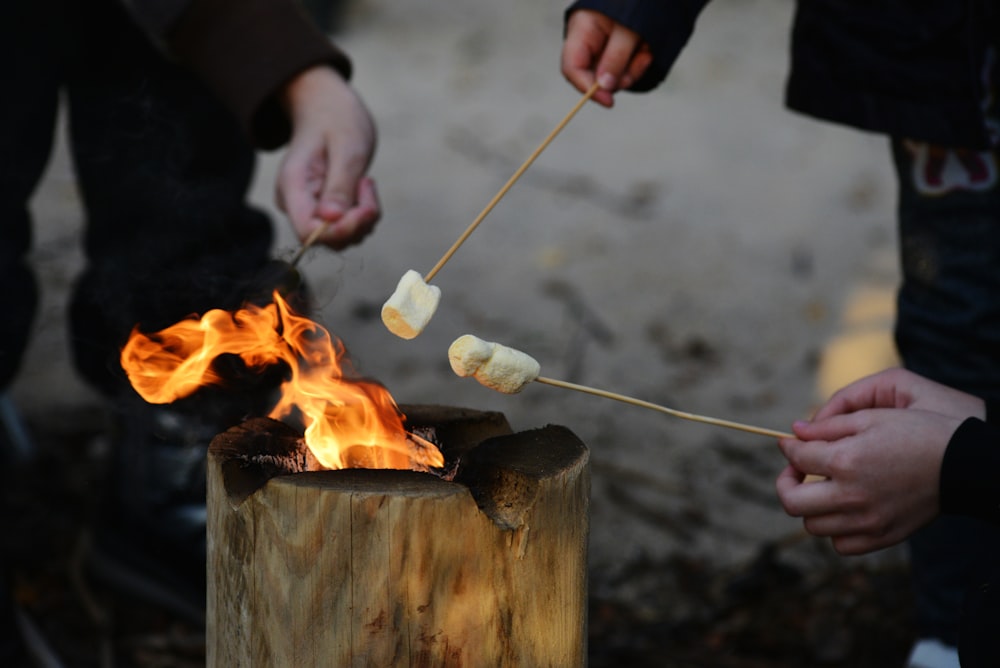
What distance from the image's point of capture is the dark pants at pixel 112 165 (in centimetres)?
234

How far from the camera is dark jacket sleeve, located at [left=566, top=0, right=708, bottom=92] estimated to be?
6.30 feet

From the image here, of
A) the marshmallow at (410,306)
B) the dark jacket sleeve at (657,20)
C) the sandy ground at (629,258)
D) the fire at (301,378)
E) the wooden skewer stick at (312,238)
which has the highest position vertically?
the dark jacket sleeve at (657,20)

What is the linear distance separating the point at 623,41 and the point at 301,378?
0.87 metres

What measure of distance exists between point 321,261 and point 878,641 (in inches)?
116

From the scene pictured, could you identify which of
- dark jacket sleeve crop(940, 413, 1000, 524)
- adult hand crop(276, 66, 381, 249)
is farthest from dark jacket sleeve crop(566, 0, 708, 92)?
dark jacket sleeve crop(940, 413, 1000, 524)

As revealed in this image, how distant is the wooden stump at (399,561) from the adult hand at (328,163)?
0.75 m

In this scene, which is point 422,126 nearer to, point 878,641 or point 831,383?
point 831,383

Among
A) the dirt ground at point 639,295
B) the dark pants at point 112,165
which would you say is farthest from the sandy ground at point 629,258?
the dark pants at point 112,165

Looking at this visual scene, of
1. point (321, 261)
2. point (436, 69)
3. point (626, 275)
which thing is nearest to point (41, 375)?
point (321, 261)

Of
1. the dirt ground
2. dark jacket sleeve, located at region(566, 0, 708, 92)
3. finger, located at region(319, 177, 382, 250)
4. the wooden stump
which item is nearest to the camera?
the wooden stump

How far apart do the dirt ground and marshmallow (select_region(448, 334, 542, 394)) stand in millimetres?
512

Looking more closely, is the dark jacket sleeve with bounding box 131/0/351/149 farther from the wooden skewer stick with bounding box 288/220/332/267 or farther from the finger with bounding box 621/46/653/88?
the finger with bounding box 621/46/653/88

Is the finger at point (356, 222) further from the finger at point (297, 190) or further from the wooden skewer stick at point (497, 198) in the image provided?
the wooden skewer stick at point (497, 198)

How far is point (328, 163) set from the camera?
227cm
